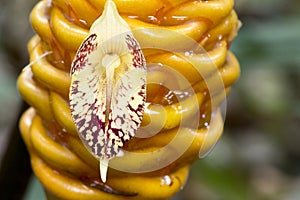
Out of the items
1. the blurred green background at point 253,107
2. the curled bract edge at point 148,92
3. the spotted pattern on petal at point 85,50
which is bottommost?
the blurred green background at point 253,107

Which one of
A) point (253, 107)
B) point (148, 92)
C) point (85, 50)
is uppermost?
point (85, 50)

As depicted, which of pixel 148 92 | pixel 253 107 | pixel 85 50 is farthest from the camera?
pixel 253 107

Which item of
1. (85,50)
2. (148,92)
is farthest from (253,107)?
(85,50)

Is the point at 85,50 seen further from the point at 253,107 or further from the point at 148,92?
the point at 253,107

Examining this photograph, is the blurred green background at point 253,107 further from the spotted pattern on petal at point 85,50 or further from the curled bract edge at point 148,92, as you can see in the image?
the spotted pattern on petal at point 85,50

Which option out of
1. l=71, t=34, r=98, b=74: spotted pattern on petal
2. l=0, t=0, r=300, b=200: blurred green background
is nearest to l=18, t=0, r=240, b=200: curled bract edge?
l=71, t=34, r=98, b=74: spotted pattern on petal

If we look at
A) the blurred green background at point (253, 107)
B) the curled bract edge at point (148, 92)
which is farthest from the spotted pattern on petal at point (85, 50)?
the blurred green background at point (253, 107)

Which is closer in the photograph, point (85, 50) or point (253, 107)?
point (85, 50)

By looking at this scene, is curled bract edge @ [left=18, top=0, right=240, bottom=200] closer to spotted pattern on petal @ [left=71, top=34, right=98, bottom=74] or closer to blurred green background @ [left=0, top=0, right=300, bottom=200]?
spotted pattern on petal @ [left=71, top=34, right=98, bottom=74]

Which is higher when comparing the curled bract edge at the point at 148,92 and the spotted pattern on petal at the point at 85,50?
the spotted pattern on petal at the point at 85,50
